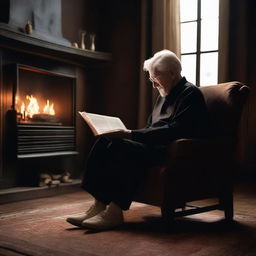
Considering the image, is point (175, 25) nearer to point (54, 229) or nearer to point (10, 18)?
point (10, 18)

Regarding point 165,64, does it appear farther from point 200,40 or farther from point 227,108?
point 200,40

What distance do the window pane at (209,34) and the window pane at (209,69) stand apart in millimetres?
85

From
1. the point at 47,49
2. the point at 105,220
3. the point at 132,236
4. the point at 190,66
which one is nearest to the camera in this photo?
the point at 132,236

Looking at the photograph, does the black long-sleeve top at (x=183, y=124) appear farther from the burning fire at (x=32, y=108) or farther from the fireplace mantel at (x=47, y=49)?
the burning fire at (x=32, y=108)

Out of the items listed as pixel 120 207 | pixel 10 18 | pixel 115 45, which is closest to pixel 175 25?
pixel 115 45

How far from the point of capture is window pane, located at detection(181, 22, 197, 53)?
176 inches

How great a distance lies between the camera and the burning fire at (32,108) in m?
3.72

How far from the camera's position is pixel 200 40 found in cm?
440

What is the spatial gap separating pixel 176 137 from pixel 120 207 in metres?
0.51

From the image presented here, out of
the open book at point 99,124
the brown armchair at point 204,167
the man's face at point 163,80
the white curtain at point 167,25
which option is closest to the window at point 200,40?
the white curtain at point 167,25

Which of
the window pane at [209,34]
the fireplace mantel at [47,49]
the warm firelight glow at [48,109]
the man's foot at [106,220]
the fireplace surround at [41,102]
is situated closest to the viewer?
the man's foot at [106,220]

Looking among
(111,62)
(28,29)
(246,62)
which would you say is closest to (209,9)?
(246,62)

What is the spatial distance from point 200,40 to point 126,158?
2645 mm

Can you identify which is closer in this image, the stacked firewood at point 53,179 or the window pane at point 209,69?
the stacked firewood at point 53,179
